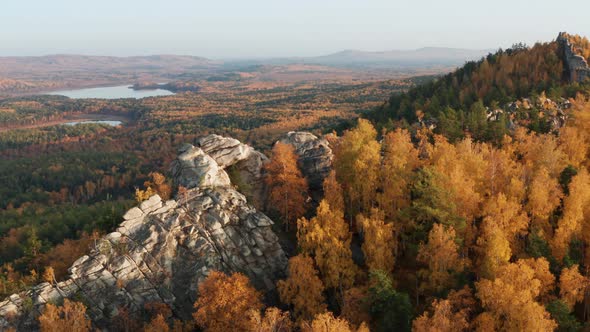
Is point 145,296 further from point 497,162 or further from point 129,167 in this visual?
point 129,167

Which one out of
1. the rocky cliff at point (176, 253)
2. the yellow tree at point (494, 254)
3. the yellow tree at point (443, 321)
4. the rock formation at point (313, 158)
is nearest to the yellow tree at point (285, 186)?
the rocky cliff at point (176, 253)

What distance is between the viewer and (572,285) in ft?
128

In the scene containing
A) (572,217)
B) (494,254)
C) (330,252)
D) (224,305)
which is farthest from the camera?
(330,252)

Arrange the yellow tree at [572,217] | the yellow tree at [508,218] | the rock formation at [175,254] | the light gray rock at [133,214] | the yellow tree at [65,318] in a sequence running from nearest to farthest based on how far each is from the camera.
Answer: the yellow tree at [65,318] → the rock formation at [175,254] → the yellow tree at [572,217] → the yellow tree at [508,218] → the light gray rock at [133,214]

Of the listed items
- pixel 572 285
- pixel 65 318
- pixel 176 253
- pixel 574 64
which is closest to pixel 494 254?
pixel 572 285

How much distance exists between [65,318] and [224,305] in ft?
51.6

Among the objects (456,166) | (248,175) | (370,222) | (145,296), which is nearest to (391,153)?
(456,166)

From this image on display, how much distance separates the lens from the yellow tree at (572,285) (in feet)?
128

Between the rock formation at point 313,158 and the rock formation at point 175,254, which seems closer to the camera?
the rock formation at point 175,254

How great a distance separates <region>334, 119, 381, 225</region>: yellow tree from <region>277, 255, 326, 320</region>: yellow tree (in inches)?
613

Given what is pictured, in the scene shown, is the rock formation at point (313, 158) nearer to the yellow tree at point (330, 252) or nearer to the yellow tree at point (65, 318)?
the yellow tree at point (330, 252)

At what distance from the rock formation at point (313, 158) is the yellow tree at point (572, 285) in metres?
37.0

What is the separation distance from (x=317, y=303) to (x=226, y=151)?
2849 centimetres

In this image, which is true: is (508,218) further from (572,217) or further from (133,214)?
(133,214)
